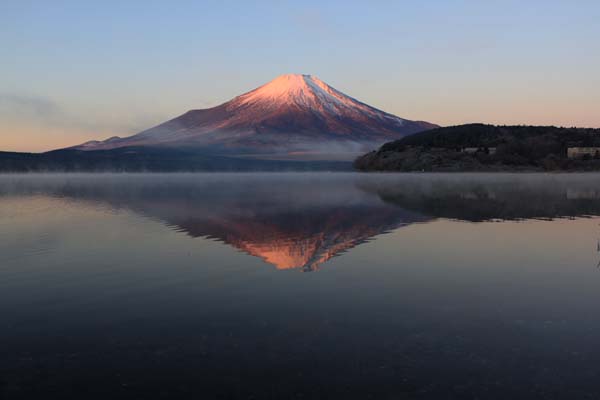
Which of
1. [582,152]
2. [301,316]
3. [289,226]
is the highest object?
[582,152]

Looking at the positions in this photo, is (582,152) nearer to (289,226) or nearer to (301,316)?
(289,226)

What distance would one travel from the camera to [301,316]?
12688mm

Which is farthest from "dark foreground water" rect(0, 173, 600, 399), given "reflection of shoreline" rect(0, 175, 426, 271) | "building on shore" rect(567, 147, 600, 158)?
"building on shore" rect(567, 147, 600, 158)

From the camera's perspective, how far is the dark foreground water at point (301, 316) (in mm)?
8891

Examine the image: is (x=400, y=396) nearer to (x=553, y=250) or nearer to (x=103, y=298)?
(x=103, y=298)

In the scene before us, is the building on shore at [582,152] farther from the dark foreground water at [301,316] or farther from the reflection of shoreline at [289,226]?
the dark foreground water at [301,316]

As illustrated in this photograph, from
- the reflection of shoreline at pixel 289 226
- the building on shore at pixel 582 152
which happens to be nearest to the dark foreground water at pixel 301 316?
the reflection of shoreline at pixel 289 226

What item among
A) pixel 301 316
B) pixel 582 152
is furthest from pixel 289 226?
pixel 582 152

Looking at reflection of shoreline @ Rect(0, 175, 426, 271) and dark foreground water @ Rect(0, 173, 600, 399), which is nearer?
dark foreground water @ Rect(0, 173, 600, 399)

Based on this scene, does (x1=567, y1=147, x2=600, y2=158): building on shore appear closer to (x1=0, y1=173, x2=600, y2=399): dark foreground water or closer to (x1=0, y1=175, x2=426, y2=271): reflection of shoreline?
(x1=0, y1=175, x2=426, y2=271): reflection of shoreline

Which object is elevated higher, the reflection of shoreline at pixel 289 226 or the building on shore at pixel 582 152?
the building on shore at pixel 582 152

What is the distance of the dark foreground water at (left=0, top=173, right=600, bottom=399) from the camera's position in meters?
8.89

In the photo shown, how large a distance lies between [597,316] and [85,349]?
39.9ft

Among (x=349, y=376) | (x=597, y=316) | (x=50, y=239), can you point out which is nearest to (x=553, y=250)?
(x=597, y=316)
